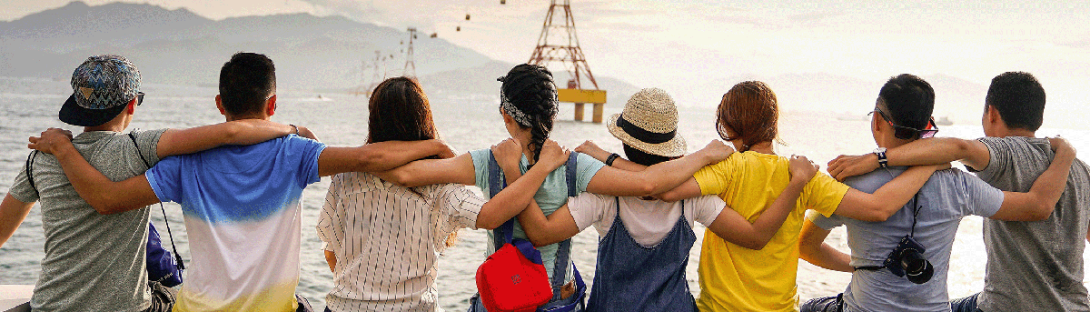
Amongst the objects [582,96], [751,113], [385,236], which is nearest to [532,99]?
[385,236]

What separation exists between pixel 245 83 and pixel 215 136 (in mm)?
195

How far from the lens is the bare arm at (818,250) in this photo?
2344mm

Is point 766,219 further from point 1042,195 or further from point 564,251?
point 1042,195

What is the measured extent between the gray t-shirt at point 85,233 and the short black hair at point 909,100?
7.77 ft

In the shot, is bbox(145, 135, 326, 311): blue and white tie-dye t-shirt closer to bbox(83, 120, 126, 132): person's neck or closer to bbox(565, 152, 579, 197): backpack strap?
bbox(83, 120, 126, 132): person's neck

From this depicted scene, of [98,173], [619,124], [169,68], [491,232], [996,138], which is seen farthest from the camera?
[169,68]

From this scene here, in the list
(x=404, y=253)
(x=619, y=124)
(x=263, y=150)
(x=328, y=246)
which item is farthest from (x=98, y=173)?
(x=619, y=124)

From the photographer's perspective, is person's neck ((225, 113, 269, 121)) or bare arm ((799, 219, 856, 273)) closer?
person's neck ((225, 113, 269, 121))

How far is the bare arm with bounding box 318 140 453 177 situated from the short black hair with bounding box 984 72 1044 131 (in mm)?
2130

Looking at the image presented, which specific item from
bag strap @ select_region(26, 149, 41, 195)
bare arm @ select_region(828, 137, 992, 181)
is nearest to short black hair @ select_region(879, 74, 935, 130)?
bare arm @ select_region(828, 137, 992, 181)

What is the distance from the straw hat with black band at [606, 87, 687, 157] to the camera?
81.4 inches

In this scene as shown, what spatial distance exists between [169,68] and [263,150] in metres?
217

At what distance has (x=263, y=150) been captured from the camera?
1.98 m

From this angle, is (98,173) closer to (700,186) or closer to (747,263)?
(700,186)
